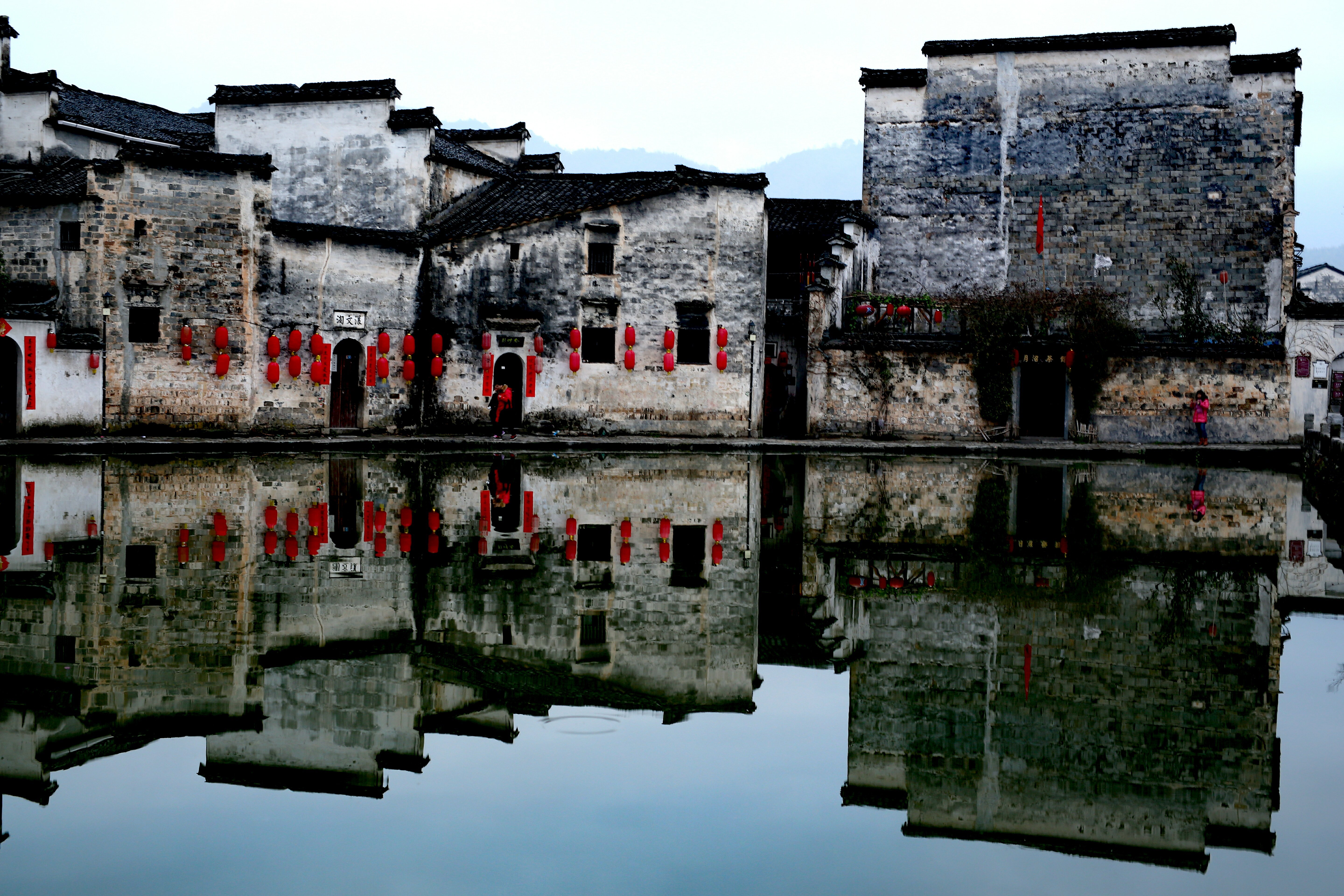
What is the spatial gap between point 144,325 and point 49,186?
3637 mm

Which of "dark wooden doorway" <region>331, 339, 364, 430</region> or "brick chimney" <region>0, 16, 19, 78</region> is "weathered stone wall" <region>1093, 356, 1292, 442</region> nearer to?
"dark wooden doorway" <region>331, 339, 364, 430</region>

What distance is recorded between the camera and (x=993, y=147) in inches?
1417

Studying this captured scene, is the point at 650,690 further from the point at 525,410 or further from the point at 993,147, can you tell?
the point at 993,147

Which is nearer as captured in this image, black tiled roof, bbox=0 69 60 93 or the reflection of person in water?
the reflection of person in water

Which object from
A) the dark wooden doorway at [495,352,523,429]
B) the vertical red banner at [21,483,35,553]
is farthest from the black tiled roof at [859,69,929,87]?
the vertical red banner at [21,483,35,553]

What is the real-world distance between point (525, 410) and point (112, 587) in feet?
67.5

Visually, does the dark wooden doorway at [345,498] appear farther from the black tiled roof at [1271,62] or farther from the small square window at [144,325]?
the black tiled roof at [1271,62]

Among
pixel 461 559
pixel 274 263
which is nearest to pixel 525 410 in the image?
pixel 274 263

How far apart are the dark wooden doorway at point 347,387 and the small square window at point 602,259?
5944 mm

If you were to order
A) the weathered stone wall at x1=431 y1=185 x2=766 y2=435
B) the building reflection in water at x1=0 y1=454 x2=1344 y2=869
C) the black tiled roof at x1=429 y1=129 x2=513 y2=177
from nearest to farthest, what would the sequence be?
the building reflection in water at x1=0 y1=454 x2=1344 y2=869, the weathered stone wall at x1=431 y1=185 x2=766 y2=435, the black tiled roof at x1=429 y1=129 x2=513 y2=177

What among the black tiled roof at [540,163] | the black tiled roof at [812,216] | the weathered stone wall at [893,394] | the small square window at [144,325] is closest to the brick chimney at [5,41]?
the small square window at [144,325]

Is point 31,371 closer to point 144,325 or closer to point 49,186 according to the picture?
point 144,325

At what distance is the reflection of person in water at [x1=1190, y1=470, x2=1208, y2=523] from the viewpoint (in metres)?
17.0

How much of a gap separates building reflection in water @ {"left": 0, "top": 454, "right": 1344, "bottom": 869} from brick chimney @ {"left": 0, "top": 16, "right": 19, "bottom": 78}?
1876cm
